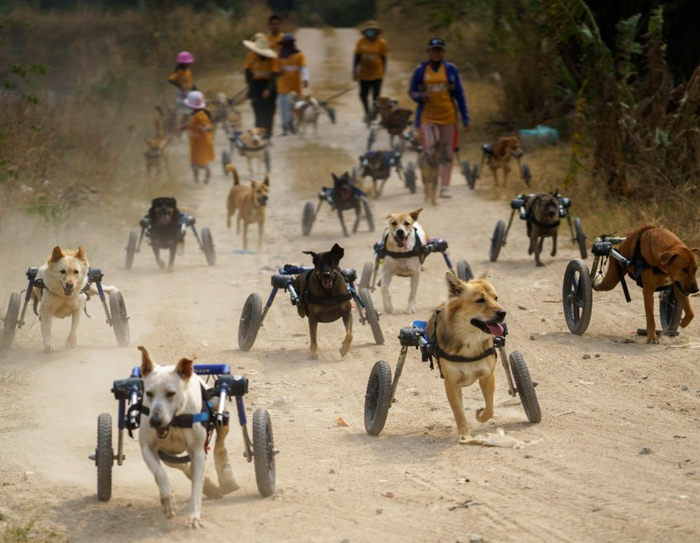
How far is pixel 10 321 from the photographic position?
1153 cm

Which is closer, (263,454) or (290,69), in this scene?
(263,454)

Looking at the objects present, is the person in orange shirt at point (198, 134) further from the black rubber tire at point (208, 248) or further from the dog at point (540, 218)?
the dog at point (540, 218)

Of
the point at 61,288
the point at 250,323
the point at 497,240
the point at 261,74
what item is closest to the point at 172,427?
the point at 250,323

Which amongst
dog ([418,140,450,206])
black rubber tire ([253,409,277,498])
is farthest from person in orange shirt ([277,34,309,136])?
black rubber tire ([253,409,277,498])

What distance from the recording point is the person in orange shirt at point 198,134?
24000 mm

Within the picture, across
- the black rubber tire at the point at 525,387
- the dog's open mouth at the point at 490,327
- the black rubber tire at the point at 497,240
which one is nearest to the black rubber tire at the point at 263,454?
the dog's open mouth at the point at 490,327

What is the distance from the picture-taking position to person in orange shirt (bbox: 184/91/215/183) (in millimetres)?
24000

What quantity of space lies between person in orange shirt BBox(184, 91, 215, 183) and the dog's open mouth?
53.7 feet

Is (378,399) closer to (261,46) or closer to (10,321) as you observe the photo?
(10,321)

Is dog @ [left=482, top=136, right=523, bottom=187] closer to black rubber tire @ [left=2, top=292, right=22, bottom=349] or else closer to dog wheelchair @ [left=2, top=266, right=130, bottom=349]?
dog wheelchair @ [left=2, top=266, right=130, bottom=349]

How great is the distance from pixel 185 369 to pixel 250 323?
16.1 ft

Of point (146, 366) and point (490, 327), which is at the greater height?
point (490, 327)

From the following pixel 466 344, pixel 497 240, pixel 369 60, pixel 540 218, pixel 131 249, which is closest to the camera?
pixel 466 344

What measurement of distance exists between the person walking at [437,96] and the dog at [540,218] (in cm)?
479
